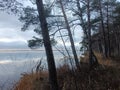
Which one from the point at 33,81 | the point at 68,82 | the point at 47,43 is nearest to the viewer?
the point at 47,43

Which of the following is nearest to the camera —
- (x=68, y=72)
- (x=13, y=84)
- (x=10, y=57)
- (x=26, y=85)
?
(x=10, y=57)

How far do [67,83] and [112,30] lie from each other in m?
32.3

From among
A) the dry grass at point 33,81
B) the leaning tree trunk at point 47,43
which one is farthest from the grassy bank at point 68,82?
the leaning tree trunk at point 47,43

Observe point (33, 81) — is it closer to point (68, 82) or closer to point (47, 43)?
point (68, 82)

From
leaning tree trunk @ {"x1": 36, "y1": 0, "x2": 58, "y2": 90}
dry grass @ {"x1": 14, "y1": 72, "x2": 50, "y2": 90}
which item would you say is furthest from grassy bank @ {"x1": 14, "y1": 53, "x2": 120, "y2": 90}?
leaning tree trunk @ {"x1": 36, "y1": 0, "x2": 58, "y2": 90}

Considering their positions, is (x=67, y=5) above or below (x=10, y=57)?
above

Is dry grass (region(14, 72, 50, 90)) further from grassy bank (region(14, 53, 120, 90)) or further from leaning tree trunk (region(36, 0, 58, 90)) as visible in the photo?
leaning tree trunk (region(36, 0, 58, 90))

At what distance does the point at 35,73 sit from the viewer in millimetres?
15133

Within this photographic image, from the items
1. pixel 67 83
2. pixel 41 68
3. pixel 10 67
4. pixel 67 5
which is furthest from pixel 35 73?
pixel 67 5

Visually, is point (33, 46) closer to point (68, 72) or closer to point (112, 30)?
point (68, 72)

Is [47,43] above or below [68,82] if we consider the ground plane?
above

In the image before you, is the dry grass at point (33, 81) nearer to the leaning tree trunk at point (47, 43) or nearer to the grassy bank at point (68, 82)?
the grassy bank at point (68, 82)

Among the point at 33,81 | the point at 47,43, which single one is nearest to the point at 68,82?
the point at 33,81

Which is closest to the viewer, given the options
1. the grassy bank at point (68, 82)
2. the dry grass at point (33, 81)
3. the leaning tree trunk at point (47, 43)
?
the leaning tree trunk at point (47, 43)
